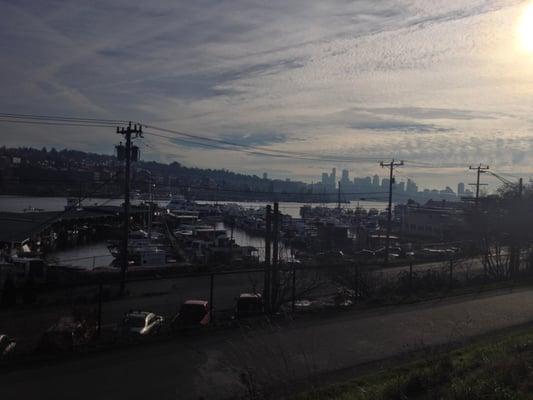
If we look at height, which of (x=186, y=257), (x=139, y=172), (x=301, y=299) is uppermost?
(x=139, y=172)

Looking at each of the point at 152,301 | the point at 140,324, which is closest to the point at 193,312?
the point at 140,324

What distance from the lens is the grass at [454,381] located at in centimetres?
563

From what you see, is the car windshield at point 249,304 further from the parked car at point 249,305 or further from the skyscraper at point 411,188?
the skyscraper at point 411,188

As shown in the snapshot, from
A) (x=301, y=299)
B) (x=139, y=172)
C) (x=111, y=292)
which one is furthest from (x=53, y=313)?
(x=139, y=172)

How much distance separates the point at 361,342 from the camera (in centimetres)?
1066

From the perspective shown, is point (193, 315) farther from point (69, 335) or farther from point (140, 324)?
point (69, 335)

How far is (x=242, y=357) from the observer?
29.5 ft

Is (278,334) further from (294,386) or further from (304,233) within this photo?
(304,233)

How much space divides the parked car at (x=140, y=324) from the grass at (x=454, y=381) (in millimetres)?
7038

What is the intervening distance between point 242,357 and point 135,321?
5.69 m

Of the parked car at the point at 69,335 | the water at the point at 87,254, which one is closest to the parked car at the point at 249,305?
the parked car at the point at 69,335

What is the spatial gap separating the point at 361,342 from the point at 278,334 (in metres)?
1.83

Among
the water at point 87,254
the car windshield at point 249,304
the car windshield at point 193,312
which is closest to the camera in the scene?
the car windshield at point 193,312

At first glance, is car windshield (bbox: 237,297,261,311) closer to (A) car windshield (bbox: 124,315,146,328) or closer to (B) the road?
(B) the road
